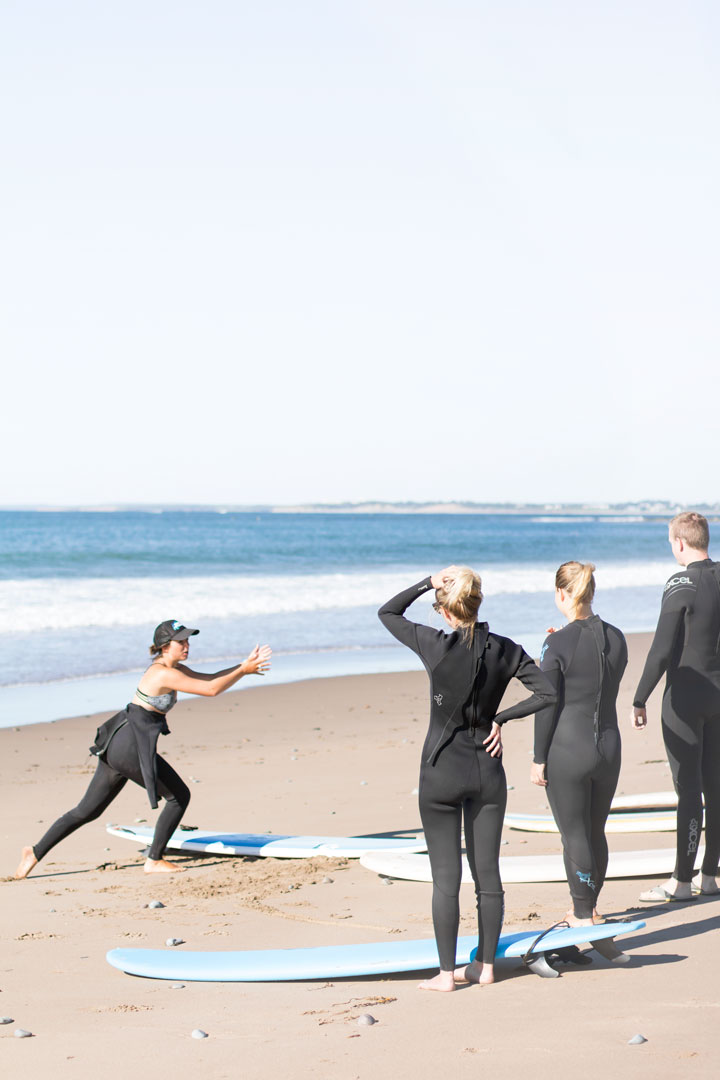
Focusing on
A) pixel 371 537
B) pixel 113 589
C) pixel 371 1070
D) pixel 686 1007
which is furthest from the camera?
pixel 371 537

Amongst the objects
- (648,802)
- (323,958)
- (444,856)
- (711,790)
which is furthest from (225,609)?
(444,856)

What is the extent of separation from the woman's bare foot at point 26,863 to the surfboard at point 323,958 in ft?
6.25

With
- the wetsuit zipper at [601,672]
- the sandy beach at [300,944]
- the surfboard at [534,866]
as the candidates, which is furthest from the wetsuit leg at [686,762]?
→ the wetsuit zipper at [601,672]

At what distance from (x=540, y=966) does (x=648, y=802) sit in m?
3.55

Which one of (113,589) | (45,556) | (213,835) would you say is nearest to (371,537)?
(45,556)

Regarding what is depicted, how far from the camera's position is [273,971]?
4.59 m

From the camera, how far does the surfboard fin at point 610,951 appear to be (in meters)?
4.53

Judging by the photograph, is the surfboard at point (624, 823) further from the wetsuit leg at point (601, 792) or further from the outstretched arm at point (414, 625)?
the outstretched arm at point (414, 625)

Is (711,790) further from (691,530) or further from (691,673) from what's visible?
(691,530)

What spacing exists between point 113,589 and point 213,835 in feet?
88.1

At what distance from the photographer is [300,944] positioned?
5.21m

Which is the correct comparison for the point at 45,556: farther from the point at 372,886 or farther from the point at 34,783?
the point at 372,886

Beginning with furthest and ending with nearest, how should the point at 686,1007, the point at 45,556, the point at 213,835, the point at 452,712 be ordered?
1. the point at 45,556
2. the point at 213,835
3. the point at 452,712
4. the point at 686,1007

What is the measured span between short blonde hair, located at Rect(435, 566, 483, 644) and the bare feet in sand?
4.15 ft
